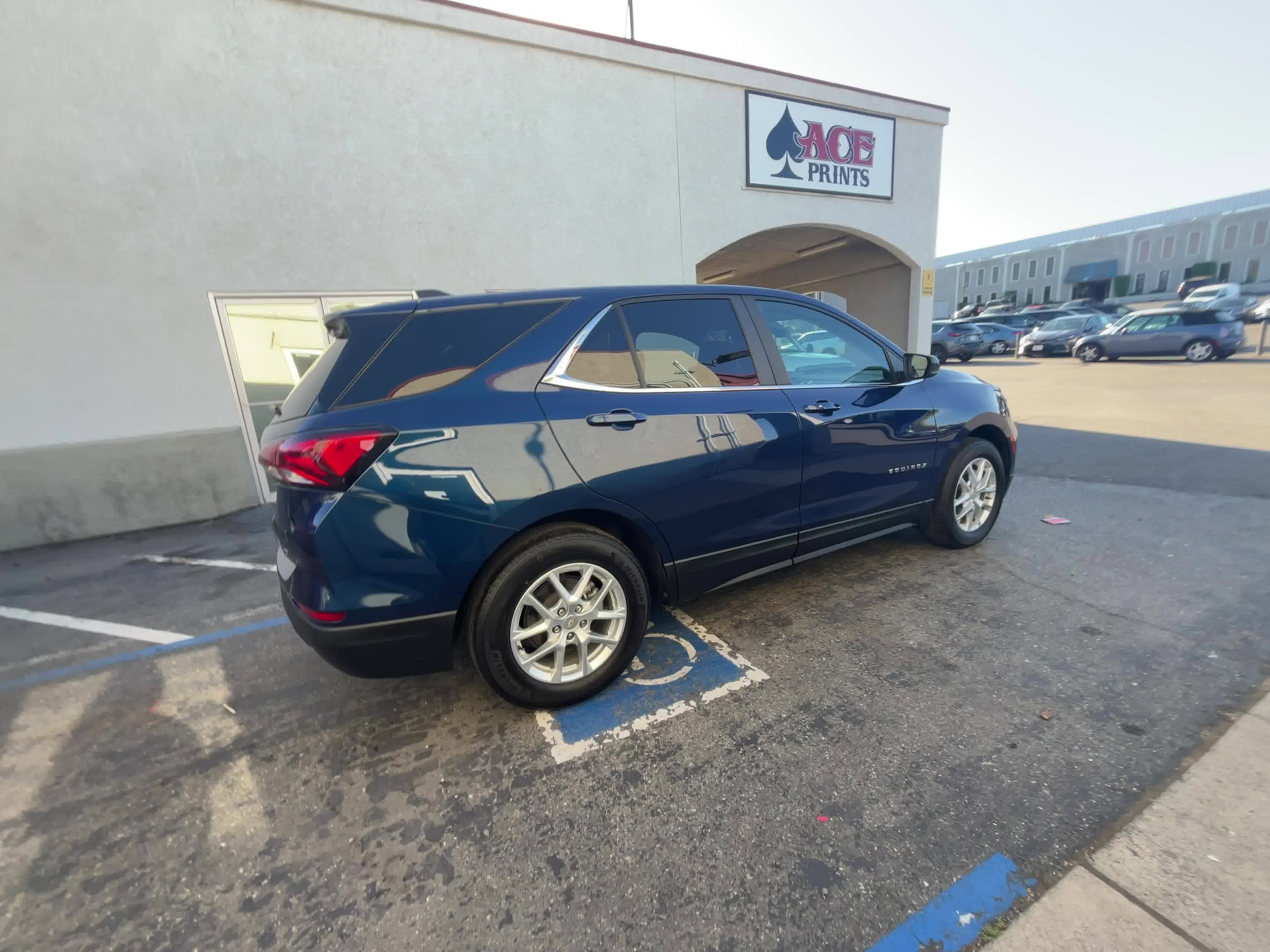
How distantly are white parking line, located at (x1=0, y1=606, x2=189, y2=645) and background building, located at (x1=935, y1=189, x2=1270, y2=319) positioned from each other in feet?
203

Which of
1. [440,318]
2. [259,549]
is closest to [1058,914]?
[440,318]

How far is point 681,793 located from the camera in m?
2.05

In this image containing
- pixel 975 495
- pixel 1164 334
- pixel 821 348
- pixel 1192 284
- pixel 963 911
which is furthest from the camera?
pixel 1192 284

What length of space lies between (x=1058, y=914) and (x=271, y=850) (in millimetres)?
2413

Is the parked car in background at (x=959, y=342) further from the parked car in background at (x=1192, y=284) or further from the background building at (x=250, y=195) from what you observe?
the parked car in background at (x=1192, y=284)

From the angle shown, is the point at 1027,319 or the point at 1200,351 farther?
the point at 1027,319

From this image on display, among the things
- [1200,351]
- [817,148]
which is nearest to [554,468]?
[817,148]

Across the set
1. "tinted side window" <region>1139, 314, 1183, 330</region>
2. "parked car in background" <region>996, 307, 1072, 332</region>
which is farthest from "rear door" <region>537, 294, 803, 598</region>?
"parked car in background" <region>996, 307, 1072, 332</region>

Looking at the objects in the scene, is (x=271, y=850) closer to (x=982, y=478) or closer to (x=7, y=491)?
(x=982, y=478)

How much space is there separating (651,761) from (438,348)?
1859 mm

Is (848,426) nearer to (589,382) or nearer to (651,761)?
(589,382)

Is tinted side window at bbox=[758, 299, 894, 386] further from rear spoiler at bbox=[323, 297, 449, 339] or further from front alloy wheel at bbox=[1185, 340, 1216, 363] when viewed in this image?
front alloy wheel at bbox=[1185, 340, 1216, 363]

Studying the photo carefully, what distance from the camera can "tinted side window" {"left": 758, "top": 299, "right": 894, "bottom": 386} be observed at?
124 inches

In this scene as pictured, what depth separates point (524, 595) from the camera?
233 cm
